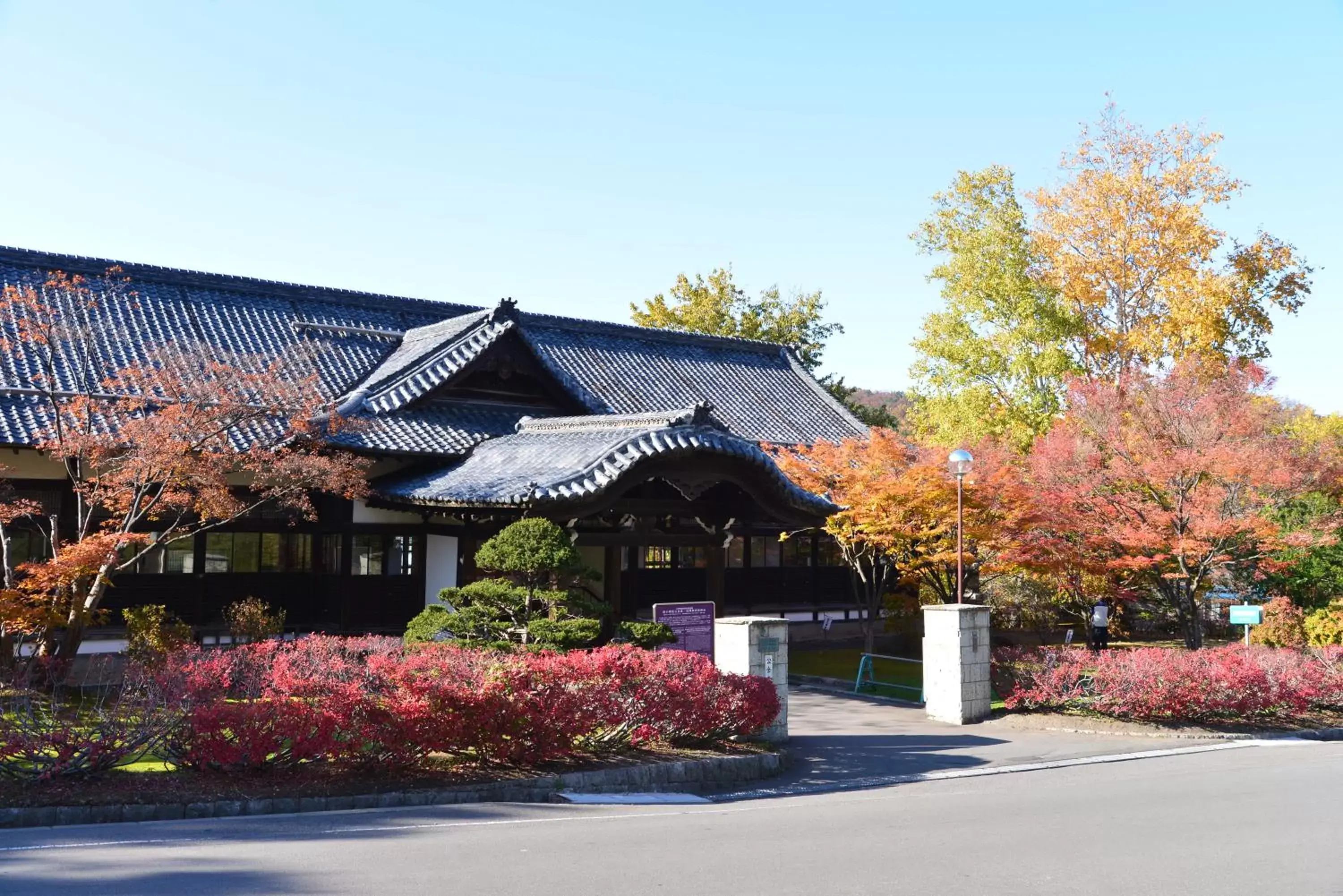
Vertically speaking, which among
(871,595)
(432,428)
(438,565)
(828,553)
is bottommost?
(871,595)

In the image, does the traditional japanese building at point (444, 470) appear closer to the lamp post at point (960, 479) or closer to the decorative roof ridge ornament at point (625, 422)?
the decorative roof ridge ornament at point (625, 422)

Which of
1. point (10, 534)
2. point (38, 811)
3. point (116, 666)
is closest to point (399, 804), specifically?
point (38, 811)

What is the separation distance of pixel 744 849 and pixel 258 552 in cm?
1310

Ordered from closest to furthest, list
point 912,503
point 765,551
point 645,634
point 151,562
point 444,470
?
point 645,634 < point 151,562 < point 444,470 < point 912,503 < point 765,551

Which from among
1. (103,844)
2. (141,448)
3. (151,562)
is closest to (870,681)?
(151,562)

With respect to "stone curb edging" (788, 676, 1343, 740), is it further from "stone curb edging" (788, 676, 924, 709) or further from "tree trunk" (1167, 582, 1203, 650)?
"tree trunk" (1167, 582, 1203, 650)

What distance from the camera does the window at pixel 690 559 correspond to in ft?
82.2

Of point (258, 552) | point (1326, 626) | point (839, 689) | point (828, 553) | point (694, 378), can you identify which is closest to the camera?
point (258, 552)

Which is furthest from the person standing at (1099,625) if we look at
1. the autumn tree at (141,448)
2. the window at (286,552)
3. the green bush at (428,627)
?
the window at (286,552)

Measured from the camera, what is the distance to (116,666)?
17109 mm

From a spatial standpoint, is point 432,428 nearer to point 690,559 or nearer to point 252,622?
point 252,622

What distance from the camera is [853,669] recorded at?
2295cm

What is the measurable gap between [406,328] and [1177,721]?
18.2 meters

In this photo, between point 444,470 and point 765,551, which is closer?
point 444,470
